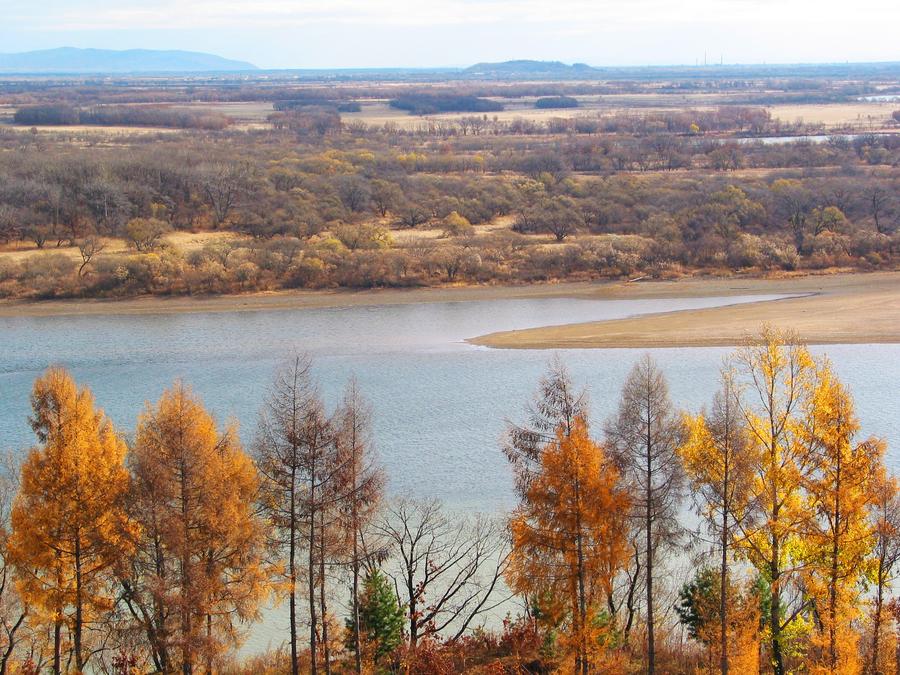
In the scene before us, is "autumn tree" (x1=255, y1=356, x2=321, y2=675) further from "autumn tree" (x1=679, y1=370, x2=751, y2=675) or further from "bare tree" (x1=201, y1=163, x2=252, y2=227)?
"bare tree" (x1=201, y1=163, x2=252, y2=227)

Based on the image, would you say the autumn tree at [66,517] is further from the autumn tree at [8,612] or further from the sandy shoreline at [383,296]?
the sandy shoreline at [383,296]

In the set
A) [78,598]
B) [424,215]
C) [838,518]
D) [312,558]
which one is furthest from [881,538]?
[424,215]

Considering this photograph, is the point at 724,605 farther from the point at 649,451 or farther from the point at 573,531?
the point at 573,531

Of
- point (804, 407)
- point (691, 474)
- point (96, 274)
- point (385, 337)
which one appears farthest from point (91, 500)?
point (96, 274)

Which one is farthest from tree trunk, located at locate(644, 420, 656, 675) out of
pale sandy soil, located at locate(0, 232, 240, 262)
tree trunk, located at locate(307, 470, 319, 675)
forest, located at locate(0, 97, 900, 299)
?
pale sandy soil, located at locate(0, 232, 240, 262)

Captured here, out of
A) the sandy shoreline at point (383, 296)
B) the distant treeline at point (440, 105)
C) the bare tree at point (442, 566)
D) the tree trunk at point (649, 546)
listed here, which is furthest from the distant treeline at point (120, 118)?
the tree trunk at point (649, 546)

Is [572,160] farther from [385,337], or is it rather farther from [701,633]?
[701,633]
